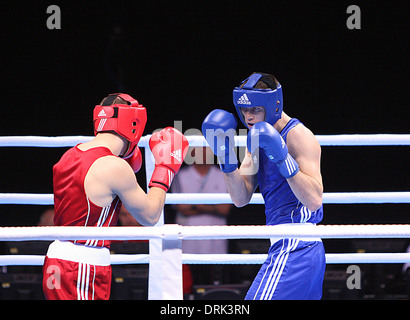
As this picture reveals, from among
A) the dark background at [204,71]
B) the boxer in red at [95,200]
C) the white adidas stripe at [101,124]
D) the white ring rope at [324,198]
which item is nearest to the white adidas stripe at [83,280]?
the boxer in red at [95,200]

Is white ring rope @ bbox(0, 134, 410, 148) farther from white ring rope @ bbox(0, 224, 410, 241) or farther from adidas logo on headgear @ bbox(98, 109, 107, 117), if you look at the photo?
white ring rope @ bbox(0, 224, 410, 241)

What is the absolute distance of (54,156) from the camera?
504cm

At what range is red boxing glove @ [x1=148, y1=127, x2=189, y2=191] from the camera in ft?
7.52

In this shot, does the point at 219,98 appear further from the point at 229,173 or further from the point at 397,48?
the point at 229,173

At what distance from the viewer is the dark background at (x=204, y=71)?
4828 millimetres

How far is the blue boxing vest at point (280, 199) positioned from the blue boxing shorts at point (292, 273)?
0.10 meters

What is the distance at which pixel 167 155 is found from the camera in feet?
7.69

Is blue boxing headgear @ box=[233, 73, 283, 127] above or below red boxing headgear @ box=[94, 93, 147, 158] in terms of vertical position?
above

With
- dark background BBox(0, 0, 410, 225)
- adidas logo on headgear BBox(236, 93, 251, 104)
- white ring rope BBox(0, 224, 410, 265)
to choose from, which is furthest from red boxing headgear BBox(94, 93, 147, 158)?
dark background BBox(0, 0, 410, 225)

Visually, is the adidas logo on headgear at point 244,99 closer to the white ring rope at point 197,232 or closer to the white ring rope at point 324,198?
the white ring rope at point 324,198

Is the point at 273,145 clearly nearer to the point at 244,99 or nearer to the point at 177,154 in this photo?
the point at 244,99

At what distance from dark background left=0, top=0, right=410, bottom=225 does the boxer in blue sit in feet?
8.10

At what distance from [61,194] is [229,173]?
0.65 meters
